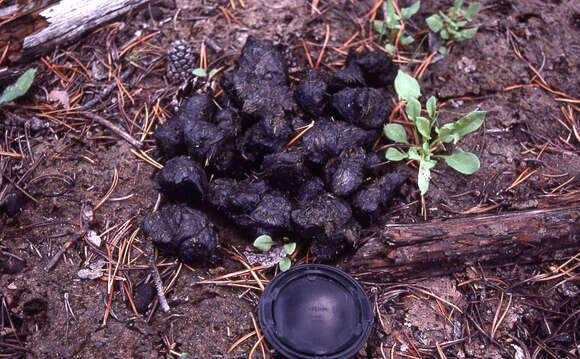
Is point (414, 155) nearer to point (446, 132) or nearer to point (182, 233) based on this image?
point (446, 132)

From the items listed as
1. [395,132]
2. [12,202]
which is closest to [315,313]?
[395,132]

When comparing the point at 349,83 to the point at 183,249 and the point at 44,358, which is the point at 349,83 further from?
the point at 44,358

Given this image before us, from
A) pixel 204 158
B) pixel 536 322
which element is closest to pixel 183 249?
pixel 204 158

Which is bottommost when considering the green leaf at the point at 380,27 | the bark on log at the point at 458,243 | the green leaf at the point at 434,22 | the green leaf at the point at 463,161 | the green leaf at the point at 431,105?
the bark on log at the point at 458,243

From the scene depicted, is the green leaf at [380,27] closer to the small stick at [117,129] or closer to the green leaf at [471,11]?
the green leaf at [471,11]

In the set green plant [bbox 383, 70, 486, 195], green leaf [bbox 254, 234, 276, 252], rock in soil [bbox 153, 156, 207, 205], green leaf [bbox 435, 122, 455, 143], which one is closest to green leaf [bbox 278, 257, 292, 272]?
green leaf [bbox 254, 234, 276, 252]

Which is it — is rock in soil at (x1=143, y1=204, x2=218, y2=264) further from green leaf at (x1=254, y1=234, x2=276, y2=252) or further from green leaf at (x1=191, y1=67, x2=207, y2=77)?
green leaf at (x1=191, y1=67, x2=207, y2=77)

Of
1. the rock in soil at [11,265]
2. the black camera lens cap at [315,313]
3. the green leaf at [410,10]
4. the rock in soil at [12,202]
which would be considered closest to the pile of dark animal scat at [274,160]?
the black camera lens cap at [315,313]

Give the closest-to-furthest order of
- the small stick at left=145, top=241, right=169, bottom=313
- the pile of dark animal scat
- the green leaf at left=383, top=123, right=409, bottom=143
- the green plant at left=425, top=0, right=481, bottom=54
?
the small stick at left=145, top=241, right=169, bottom=313, the pile of dark animal scat, the green leaf at left=383, top=123, right=409, bottom=143, the green plant at left=425, top=0, right=481, bottom=54
